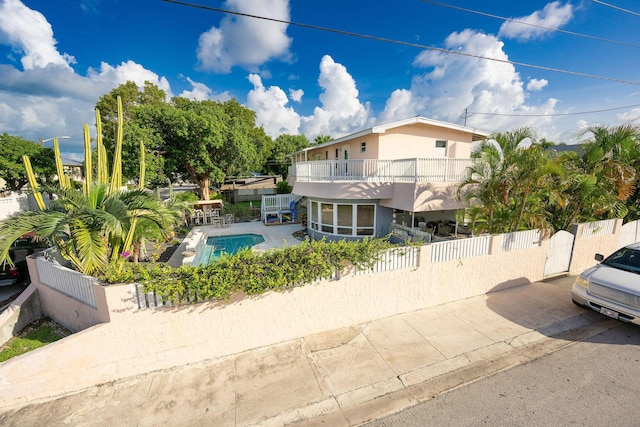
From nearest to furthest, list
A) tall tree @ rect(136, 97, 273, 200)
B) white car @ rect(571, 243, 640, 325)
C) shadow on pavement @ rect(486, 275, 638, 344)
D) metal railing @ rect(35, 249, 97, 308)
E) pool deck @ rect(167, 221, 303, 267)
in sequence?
metal railing @ rect(35, 249, 97, 308)
white car @ rect(571, 243, 640, 325)
shadow on pavement @ rect(486, 275, 638, 344)
pool deck @ rect(167, 221, 303, 267)
tall tree @ rect(136, 97, 273, 200)

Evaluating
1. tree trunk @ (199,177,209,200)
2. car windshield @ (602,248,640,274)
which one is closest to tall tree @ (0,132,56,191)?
tree trunk @ (199,177,209,200)

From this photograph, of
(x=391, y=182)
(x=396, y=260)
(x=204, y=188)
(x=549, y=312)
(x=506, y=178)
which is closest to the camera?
(x=396, y=260)

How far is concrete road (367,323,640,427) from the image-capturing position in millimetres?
3707

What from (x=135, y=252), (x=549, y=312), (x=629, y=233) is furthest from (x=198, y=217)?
(x=629, y=233)

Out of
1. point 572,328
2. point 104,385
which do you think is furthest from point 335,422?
point 572,328

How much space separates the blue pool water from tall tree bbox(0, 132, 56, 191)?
17.2 m

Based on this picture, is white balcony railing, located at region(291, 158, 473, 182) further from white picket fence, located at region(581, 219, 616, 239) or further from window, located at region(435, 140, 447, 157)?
window, located at region(435, 140, 447, 157)

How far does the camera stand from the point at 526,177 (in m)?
7.19

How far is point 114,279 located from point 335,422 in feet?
15.1

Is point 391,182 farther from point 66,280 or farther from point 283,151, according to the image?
point 283,151

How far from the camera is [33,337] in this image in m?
5.71

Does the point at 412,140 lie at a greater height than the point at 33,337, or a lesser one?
greater

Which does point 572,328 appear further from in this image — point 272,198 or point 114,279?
point 272,198

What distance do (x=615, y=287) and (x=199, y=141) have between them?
868 inches
